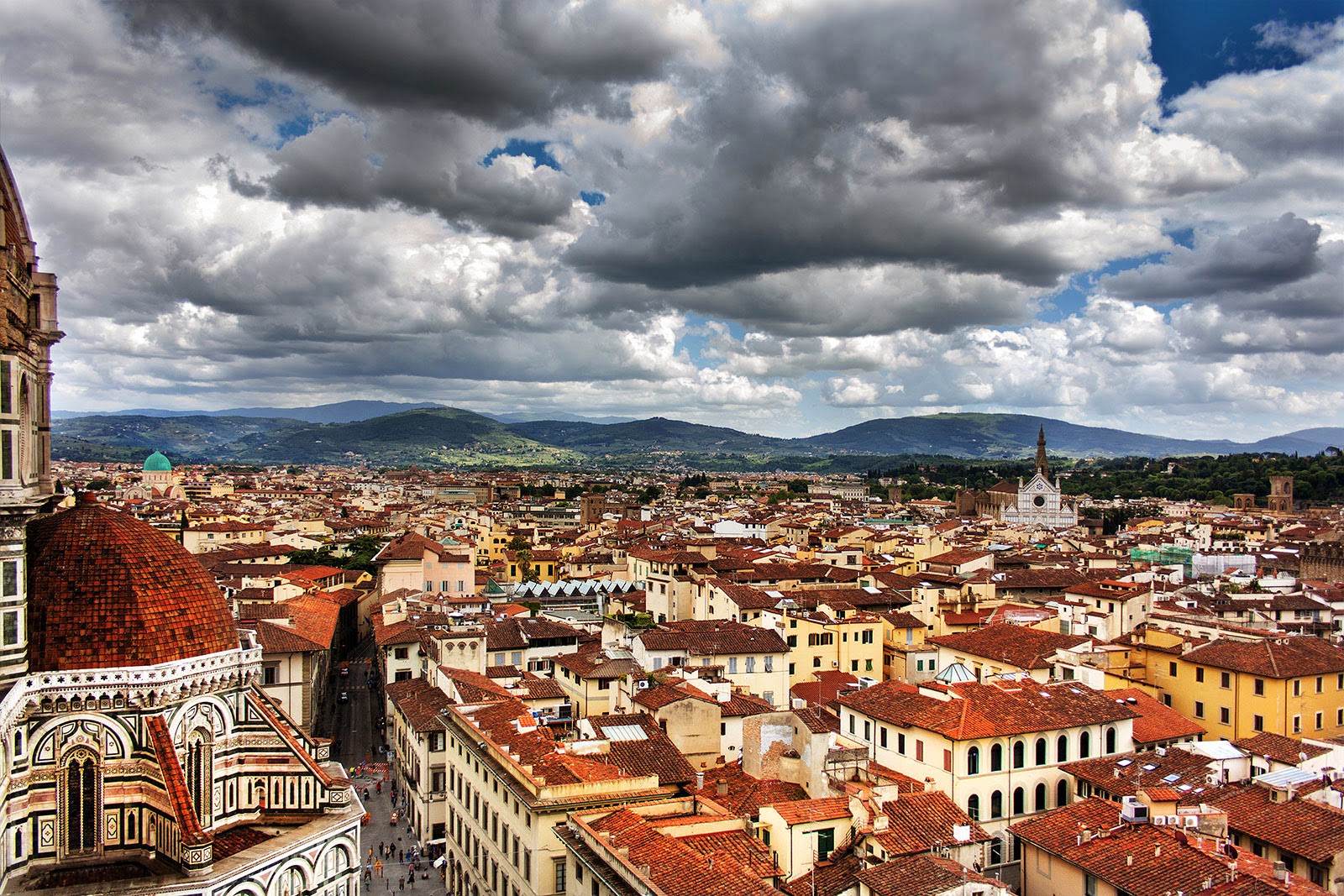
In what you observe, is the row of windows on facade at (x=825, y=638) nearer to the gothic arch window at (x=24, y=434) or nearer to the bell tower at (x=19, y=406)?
the bell tower at (x=19, y=406)

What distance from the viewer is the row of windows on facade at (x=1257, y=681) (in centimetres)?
4428

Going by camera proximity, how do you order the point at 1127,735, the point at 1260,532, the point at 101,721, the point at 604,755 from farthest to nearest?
the point at 1260,532 → the point at 1127,735 → the point at 604,755 → the point at 101,721

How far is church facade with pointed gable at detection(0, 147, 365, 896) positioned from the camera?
62.2ft

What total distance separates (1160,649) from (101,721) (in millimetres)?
46108

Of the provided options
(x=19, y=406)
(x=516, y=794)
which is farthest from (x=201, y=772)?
(x=516, y=794)

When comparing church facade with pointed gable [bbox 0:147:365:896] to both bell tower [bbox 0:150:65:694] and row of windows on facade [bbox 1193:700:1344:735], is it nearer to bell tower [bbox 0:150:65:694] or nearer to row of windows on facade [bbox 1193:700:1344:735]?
bell tower [bbox 0:150:65:694]

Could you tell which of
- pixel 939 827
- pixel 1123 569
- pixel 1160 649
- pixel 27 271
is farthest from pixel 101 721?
pixel 1123 569

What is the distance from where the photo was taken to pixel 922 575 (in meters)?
76.9

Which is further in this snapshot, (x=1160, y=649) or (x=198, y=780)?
(x=1160, y=649)

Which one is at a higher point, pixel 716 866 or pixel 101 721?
pixel 101 721

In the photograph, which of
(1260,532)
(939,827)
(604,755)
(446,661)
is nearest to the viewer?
(939,827)

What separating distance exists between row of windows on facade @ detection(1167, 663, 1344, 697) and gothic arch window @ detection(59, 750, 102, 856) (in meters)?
44.3

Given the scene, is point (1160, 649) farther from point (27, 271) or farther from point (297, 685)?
point (27, 271)

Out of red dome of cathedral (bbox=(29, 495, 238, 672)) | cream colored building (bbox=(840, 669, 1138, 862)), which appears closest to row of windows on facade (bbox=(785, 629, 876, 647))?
cream colored building (bbox=(840, 669, 1138, 862))
